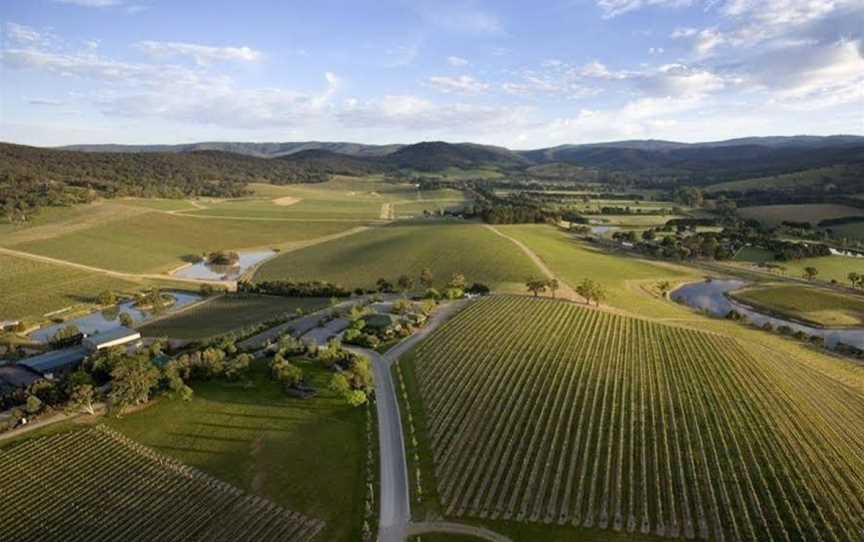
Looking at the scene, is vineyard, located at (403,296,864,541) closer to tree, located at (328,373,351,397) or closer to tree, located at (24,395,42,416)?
tree, located at (328,373,351,397)

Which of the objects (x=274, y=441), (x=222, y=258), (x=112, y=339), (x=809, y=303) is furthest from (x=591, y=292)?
(x=222, y=258)

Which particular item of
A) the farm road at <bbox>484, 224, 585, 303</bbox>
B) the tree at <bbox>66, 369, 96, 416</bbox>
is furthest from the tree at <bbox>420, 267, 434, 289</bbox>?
the tree at <bbox>66, 369, 96, 416</bbox>

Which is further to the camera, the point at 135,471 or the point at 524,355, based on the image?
the point at 524,355

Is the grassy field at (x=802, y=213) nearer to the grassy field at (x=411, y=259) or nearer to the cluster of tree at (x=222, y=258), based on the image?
the grassy field at (x=411, y=259)

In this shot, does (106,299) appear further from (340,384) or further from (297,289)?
(340,384)

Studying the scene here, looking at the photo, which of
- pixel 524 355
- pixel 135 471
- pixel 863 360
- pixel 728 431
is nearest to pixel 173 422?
pixel 135 471

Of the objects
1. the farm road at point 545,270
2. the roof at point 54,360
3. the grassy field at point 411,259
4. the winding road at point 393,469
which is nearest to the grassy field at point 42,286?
the roof at point 54,360

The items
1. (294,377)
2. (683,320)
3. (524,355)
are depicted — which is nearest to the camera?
(294,377)

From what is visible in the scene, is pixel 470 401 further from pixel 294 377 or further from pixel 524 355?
pixel 294 377
